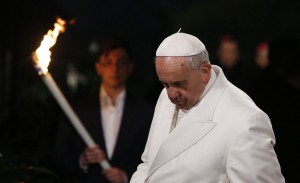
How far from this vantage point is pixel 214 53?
13117 mm

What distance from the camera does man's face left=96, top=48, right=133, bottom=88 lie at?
6191mm

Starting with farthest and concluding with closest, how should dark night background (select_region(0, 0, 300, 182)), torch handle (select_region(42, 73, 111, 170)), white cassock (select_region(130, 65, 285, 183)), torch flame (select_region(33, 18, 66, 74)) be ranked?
dark night background (select_region(0, 0, 300, 182)) < torch handle (select_region(42, 73, 111, 170)) < torch flame (select_region(33, 18, 66, 74)) < white cassock (select_region(130, 65, 285, 183))

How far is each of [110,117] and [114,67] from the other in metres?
0.37

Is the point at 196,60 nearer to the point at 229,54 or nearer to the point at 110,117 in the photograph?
the point at 110,117

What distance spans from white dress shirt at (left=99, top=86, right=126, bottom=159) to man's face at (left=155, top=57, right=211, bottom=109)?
1885 millimetres

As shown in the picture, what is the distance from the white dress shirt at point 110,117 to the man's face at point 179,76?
6.18 ft

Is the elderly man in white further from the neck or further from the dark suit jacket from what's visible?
the neck

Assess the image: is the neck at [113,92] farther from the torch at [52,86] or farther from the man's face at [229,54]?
the man's face at [229,54]

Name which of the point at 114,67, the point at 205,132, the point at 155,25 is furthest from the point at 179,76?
the point at 155,25

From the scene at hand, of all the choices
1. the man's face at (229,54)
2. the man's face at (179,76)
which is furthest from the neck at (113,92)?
the man's face at (229,54)

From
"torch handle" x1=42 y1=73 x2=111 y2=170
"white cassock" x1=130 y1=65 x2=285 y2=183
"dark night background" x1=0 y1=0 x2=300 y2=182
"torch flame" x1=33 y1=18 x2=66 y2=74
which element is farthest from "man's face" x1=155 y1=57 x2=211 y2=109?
"dark night background" x1=0 y1=0 x2=300 y2=182

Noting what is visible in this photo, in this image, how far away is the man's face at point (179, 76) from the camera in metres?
4.23

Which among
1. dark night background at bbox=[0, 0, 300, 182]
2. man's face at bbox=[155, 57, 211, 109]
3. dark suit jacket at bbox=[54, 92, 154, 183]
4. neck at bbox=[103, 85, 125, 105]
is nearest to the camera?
man's face at bbox=[155, 57, 211, 109]

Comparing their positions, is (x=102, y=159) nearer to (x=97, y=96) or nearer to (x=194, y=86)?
(x=97, y=96)
